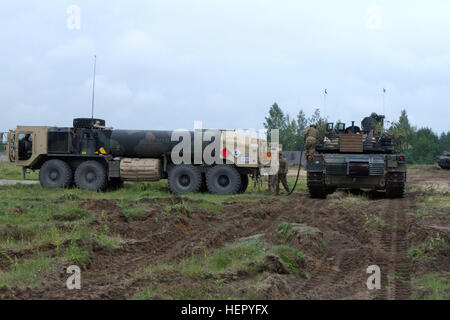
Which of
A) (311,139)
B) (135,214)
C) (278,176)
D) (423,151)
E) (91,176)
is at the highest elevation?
(423,151)

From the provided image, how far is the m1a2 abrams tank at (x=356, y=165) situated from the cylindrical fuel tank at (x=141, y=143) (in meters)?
4.53

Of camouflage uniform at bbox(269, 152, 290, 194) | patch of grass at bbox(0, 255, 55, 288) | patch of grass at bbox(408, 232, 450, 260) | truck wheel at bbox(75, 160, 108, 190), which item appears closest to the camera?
patch of grass at bbox(0, 255, 55, 288)

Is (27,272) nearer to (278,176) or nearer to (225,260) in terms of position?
(225,260)

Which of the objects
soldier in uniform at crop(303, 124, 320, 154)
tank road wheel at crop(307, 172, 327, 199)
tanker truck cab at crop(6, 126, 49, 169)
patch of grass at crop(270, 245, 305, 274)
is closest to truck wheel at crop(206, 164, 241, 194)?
tank road wheel at crop(307, 172, 327, 199)

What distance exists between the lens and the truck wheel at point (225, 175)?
1684 centimetres

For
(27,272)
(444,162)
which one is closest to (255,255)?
(27,272)

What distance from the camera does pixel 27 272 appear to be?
6645 millimetres

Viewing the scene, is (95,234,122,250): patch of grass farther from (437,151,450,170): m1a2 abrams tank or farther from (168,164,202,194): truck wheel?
(437,151,450,170): m1a2 abrams tank

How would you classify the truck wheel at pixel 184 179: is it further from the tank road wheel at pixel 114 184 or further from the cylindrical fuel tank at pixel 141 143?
the tank road wheel at pixel 114 184

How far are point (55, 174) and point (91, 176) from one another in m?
1.20

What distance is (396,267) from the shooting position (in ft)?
23.8

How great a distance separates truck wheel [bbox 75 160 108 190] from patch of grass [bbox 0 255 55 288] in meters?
10.1

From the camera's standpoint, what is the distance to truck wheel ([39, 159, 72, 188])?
58.0 feet
